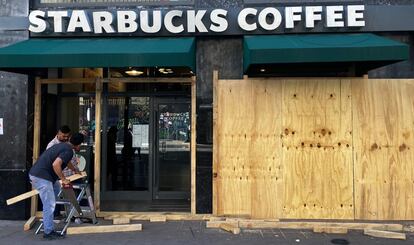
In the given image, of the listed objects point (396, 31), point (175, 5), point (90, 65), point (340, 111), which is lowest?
point (340, 111)

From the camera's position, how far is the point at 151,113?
1001 centimetres

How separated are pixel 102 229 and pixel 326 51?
4.73 meters

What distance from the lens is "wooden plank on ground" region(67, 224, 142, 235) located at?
7430 mm

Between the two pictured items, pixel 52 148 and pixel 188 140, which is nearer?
pixel 52 148

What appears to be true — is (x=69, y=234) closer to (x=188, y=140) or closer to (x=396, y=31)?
(x=188, y=140)

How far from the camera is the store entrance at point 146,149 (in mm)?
9969

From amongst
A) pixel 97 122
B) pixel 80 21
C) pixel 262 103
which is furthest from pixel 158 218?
pixel 80 21

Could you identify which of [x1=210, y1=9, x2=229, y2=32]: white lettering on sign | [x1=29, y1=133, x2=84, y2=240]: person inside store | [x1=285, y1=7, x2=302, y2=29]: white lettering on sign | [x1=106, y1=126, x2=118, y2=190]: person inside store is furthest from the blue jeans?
[x1=285, y1=7, x2=302, y2=29]: white lettering on sign

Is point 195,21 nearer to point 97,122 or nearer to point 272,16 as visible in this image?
point 272,16

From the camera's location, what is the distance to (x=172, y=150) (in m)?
10.1

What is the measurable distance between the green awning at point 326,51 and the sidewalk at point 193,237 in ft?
9.39

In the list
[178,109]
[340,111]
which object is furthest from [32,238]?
[340,111]

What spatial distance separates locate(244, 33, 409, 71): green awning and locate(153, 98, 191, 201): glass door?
2.69 meters

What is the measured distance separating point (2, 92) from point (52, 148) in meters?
2.36
